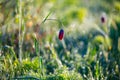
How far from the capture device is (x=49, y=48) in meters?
3.27

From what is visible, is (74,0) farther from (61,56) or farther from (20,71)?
(20,71)

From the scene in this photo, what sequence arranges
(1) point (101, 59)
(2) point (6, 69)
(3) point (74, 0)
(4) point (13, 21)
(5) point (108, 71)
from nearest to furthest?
(2) point (6, 69)
(5) point (108, 71)
(1) point (101, 59)
(4) point (13, 21)
(3) point (74, 0)

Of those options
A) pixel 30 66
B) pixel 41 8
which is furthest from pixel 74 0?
pixel 30 66

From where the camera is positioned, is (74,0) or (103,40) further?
(74,0)

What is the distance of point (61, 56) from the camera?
11.3 ft

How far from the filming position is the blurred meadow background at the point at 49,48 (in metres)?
2.71

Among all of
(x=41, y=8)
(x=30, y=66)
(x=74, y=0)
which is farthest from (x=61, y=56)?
(x=74, y=0)

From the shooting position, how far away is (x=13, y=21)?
3.51 m

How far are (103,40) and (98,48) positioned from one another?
0.56 ft

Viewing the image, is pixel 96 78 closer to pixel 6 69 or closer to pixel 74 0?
pixel 6 69

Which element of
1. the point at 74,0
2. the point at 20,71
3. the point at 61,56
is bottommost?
the point at 74,0

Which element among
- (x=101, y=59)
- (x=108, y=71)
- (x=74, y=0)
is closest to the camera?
(x=108, y=71)

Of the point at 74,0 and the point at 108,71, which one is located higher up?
the point at 108,71

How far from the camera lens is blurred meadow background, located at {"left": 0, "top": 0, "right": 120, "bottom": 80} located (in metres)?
2.71
